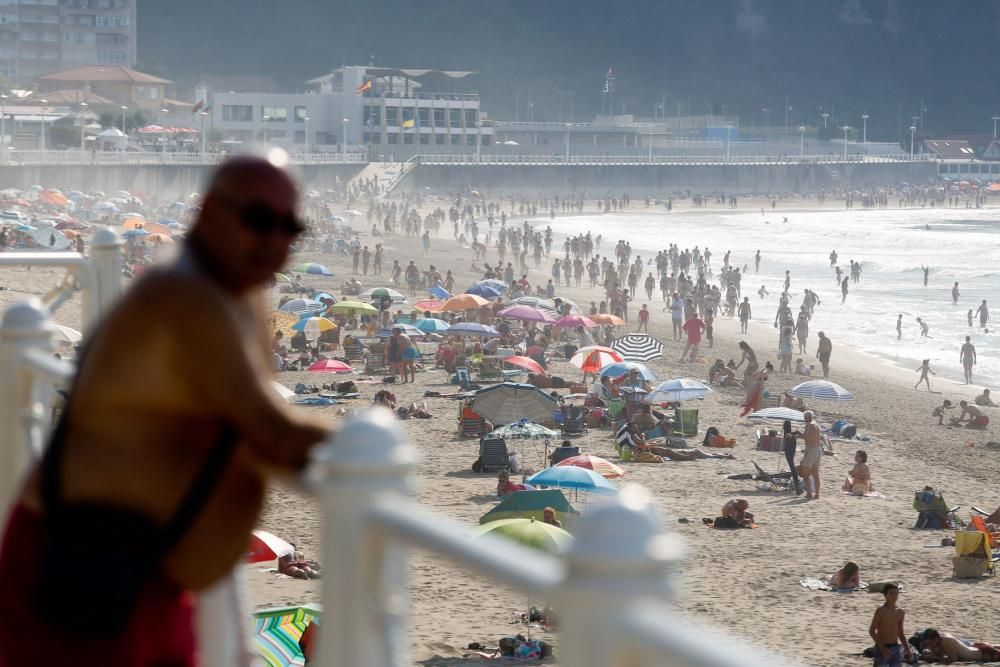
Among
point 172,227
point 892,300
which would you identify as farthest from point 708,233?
point 172,227

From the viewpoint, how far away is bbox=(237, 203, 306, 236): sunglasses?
1620 mm

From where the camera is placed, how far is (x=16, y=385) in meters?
2.83

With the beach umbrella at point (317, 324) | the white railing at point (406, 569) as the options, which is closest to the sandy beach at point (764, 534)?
the beach umbrella at point (317, 324)

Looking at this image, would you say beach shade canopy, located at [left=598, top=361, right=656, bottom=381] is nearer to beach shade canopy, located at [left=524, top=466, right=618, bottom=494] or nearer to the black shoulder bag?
beach shade canopy, located at [left=524, top=466, right=618, bottom=494]

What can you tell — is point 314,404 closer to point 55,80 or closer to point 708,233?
point 708,233

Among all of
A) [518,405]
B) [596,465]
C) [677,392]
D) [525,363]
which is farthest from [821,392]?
[596,465]

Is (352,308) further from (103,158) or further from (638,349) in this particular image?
(103,158)

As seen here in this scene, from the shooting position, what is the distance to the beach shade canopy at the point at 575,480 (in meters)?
10.9

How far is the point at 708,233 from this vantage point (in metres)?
68.2

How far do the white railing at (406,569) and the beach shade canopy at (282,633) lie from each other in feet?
12.6

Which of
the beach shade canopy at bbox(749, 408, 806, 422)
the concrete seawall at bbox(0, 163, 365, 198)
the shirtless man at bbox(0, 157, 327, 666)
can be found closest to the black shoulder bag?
the shirtless man at bbox(0, 157, 327, 666)

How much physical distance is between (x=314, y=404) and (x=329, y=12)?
130m

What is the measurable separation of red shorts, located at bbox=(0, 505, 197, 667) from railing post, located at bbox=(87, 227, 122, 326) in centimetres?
146

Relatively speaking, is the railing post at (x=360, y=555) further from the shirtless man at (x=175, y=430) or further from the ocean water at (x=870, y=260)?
the ocean water at (x=870, y=260)
